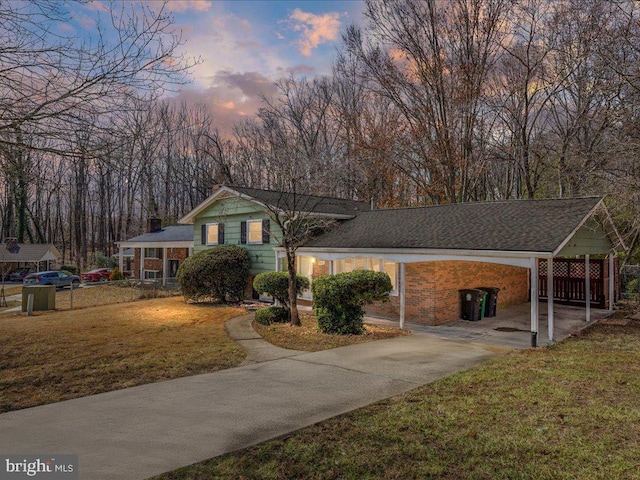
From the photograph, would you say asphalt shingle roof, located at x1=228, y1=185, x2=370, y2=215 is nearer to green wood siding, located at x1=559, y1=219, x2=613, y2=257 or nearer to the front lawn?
the front lawn

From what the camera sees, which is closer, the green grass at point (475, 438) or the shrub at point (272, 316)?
the green grass at point (475, 438)

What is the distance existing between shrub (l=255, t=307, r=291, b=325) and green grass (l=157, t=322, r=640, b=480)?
22.7ft

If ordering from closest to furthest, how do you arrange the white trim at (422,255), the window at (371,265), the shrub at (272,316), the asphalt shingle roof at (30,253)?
the white trim at (422,255) → the shrub at (272,316) → the window at (371,265) → the asphalt shingle roof at (30,253)

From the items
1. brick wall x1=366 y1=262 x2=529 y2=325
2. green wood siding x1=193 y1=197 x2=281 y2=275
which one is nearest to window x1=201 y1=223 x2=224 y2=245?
green wood siding x1=193 y1=197 x2=281 y2=275

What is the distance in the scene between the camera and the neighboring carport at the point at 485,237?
1035 cm

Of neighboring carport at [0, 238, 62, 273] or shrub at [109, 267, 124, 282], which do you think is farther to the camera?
neighboring carport at [0, 238, 62, 273]

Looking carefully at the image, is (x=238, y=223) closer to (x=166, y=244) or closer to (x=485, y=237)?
(x=166, y=244)

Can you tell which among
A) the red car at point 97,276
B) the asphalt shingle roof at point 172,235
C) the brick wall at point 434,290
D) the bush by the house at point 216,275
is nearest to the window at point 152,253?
the asphalt shingle roof at point 172,235

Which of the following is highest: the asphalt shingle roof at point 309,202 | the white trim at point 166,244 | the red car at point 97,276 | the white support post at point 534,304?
the asphalt shingle roof at point 309,202

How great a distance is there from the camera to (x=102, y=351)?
9.46 m

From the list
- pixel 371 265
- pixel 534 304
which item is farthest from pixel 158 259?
pixel 534 304

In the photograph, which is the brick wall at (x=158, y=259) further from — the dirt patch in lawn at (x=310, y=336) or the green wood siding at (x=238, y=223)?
the dirt patch in lawn at (x=310, y=336)

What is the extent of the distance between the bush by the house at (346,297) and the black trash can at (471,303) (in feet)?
12.8

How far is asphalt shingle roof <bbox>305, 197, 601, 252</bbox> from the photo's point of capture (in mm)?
10766
